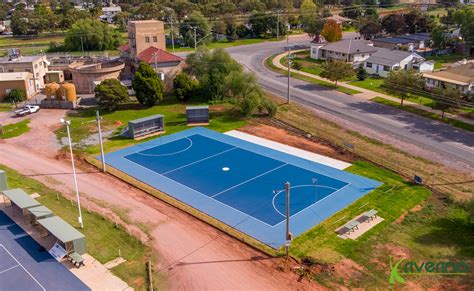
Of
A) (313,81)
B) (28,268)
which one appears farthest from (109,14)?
(28,268)

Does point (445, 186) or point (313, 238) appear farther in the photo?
point (445, 186)

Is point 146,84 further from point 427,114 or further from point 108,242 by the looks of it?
point 427,114

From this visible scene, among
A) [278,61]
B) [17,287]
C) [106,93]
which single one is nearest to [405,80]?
[278,61]

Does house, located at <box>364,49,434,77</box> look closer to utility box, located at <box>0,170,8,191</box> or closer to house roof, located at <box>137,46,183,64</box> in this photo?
house roof, located at <box>137,46,183,64</box>

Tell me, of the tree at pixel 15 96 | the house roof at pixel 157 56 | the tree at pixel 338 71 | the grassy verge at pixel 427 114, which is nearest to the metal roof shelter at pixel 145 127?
the house roof at pixel 157 56

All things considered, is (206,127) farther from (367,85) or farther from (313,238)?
(367,85)

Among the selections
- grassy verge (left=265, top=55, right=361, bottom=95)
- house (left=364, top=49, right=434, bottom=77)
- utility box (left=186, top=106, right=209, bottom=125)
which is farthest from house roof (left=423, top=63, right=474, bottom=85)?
utility box (left=186, top=106, right=209, bottom=125)
